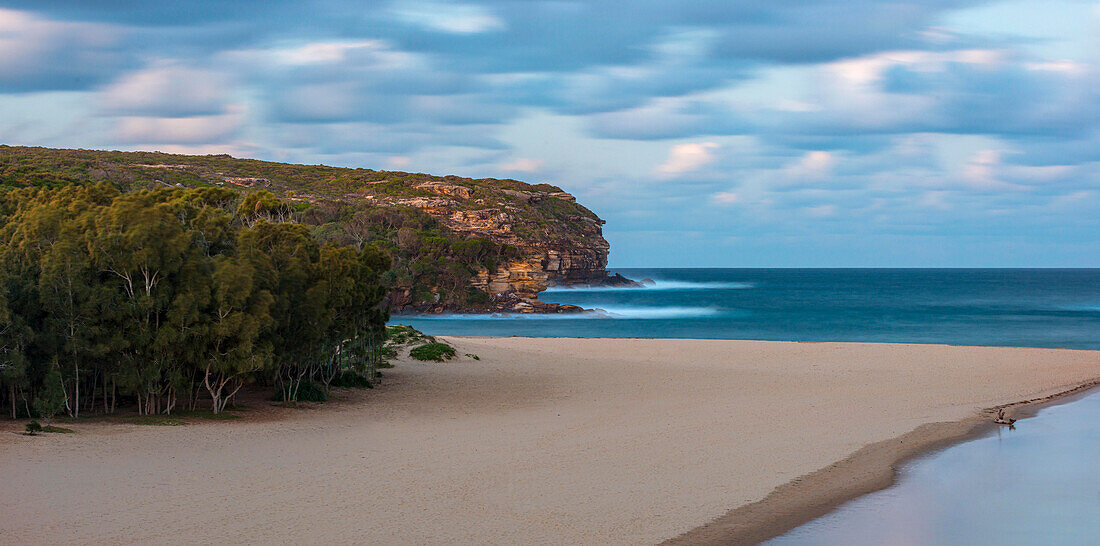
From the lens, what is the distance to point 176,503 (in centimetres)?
1057

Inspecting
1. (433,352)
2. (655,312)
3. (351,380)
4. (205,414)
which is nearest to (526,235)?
(655,312)

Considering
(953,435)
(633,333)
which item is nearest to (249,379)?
(953,435)

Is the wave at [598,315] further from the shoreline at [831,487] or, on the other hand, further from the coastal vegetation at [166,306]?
the shoreline at [831,487]

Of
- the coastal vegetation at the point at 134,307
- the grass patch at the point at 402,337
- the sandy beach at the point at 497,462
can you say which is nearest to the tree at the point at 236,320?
the coastal vegetation at the point at 134,307

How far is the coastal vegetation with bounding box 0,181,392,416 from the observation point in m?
14.8

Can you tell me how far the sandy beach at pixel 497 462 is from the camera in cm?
998

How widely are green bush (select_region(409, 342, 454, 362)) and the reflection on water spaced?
15.8 metres

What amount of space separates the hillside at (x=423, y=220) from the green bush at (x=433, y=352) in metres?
23.5

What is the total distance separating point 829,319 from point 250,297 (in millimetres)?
53564

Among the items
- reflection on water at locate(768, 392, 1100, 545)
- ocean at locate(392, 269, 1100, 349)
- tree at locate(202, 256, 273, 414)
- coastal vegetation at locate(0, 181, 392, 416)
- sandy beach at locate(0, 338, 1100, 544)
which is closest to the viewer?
sandy beach at locate(0, 338, 1100, 544)

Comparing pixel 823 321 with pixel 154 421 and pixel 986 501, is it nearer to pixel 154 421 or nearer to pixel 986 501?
pixel 986 501

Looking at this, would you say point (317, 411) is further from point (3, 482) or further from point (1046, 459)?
point (1046, 459)

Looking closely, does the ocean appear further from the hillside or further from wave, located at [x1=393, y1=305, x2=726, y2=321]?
the hillside

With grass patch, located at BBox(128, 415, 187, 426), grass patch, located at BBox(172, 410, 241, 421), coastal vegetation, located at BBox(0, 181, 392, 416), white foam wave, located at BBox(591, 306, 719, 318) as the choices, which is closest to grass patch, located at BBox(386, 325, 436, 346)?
coastal vegetation, located at BBox(0, 181, 392, 416)
